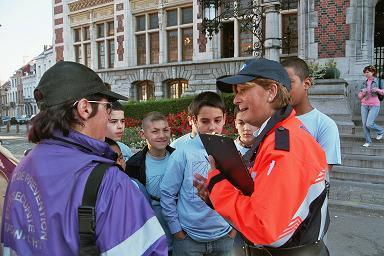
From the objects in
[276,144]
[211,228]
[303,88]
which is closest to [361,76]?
[303,88]

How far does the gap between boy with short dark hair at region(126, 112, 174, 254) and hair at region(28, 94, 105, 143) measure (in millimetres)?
1730

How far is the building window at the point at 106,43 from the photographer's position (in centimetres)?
2239

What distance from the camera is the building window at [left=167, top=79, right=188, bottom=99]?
1986 cm

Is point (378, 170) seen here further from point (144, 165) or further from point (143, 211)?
point (143, 211)

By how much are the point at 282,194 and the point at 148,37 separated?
20.2m

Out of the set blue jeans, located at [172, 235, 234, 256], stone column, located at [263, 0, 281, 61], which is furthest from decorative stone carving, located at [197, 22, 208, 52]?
blue jeans, located at [172, 235, 234, 256]

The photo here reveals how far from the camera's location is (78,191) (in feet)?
4.39

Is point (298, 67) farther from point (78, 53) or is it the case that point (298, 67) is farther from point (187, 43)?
point (78, 53)

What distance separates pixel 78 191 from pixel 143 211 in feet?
0.84

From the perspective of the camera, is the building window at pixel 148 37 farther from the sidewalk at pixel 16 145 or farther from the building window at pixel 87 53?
the sidewalk at pixel 16 145

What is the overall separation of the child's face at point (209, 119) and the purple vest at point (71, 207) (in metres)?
1.66

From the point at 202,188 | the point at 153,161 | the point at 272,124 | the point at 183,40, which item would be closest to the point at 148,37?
the point at 183,40

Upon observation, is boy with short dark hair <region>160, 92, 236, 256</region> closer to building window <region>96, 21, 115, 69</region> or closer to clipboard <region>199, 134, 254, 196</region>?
clipboard <region>199, 134, 254, 196</region>

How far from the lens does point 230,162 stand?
1.78 metres
